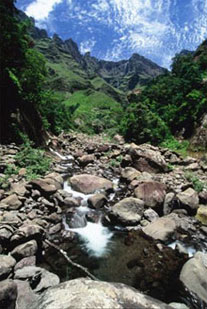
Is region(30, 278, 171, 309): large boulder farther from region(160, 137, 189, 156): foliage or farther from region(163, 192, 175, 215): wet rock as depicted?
region(160, 137, 189, 156): foliage

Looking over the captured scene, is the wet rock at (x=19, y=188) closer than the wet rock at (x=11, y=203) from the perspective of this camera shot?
No

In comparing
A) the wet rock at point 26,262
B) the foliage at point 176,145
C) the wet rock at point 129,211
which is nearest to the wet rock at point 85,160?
the wet rock at point 129,211

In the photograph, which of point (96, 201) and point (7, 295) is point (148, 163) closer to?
point (96, 201)

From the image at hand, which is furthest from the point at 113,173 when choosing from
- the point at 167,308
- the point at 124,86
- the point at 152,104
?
the point at 124,86

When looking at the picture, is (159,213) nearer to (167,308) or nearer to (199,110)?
(167,308)

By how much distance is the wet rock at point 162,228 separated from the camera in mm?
7402

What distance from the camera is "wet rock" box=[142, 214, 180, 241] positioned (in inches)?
291

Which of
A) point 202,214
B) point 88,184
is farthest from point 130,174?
point 202,214

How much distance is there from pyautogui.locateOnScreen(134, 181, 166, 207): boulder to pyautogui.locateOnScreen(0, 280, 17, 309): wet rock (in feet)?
22.9

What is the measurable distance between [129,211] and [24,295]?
17.6ft

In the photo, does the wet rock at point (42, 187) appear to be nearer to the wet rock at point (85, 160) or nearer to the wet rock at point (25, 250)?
the wet rock at point (25, 250)

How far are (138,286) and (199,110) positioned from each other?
2185cm

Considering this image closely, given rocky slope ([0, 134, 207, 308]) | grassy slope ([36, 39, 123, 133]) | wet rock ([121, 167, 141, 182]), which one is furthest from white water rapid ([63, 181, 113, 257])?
grassy slope ([36, 39, 123, 133])

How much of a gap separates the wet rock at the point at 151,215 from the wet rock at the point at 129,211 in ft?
0.69
